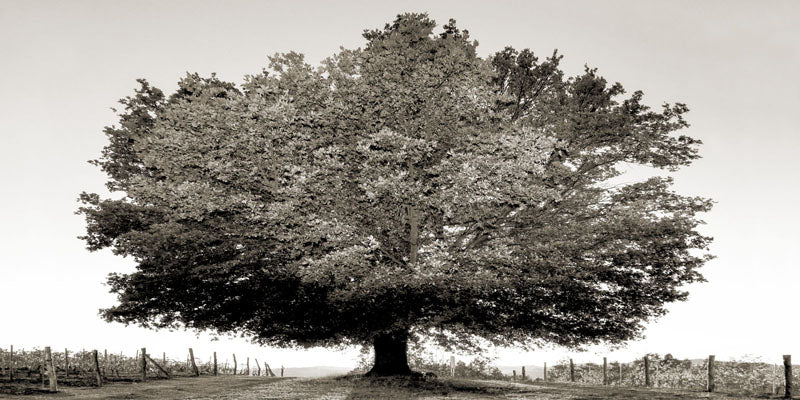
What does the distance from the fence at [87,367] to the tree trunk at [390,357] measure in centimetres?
1481

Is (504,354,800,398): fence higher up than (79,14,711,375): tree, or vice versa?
(79,14,711,375): tree

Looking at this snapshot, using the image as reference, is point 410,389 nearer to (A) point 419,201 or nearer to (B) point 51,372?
(A) point 419,201

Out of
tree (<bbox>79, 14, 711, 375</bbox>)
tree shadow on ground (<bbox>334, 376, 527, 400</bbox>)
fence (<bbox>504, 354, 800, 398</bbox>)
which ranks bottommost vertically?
fence (<bbox>504, 354, 800, 398</bbox>)

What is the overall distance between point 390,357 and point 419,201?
10055mm

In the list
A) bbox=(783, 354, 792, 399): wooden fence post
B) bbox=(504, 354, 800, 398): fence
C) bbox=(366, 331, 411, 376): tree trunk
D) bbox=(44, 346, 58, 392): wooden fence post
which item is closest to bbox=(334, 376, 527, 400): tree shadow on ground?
bbox=(366, 331, 411, 376): tree trunk

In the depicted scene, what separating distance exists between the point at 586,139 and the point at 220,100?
50.1ft

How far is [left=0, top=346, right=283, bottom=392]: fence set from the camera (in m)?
29.6

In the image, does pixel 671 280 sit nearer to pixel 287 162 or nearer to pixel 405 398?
pixel 405 398

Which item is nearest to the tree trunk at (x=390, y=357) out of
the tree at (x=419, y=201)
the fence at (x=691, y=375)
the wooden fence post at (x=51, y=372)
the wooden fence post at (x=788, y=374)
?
the tree at (x=419, y=201)

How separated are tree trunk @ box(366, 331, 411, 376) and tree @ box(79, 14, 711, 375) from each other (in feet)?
0.37

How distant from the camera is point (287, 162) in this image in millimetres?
20828

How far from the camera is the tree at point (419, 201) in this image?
19.7m

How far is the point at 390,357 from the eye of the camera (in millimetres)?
26438

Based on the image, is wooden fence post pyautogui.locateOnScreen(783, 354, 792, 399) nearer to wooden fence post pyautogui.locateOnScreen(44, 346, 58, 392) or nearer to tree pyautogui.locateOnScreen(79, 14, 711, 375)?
tree pyautogui.locateOnScreen(79, 14, 711, 375)
